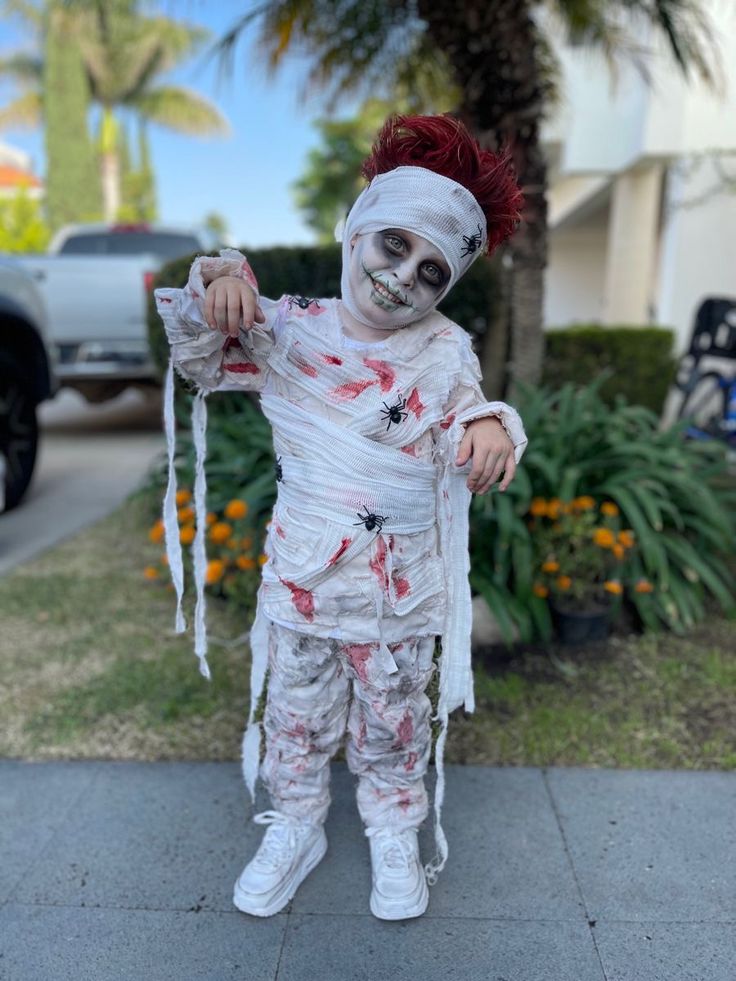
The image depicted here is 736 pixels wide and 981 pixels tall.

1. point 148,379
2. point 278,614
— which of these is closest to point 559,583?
point 278,614

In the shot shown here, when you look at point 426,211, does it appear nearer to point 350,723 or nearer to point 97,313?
point 350,723

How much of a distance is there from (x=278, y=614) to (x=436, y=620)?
36 cm

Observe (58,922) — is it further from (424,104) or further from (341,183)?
(341,183)

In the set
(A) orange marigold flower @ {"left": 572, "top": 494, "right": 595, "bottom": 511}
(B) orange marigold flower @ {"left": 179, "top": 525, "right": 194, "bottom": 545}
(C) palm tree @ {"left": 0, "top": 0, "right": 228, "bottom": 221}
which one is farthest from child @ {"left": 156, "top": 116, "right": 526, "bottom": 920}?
(C) palm tree @ {"left": 0, "top": 0, "right": 228, "bottom": 221}

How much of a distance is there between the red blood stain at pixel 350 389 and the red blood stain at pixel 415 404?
0.08 m

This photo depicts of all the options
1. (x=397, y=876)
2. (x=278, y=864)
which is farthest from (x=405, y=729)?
(x=278, y=864)

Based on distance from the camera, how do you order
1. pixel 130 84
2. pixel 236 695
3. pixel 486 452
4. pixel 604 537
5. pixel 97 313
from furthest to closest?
1. pixel 130 84
2. pixel 97 313
3. pixel 604 537
4. pixel 236 695
5. pixel 486 452

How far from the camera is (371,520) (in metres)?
1.66

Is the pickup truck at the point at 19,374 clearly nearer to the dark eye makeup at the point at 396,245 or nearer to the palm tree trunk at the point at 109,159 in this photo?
the dark eye makeup at the point at 396,245

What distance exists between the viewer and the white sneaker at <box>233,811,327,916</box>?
1.85m

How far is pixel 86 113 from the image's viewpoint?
19.7 m

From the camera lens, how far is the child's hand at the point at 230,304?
1.52 m

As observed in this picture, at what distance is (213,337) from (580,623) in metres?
2.04

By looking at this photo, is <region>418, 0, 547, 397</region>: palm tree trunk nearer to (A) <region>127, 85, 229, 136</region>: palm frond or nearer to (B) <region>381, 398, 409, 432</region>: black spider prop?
(B) <region>381, 398, 409, 432</region>: black spider prop
